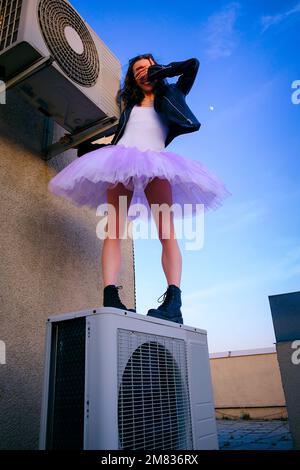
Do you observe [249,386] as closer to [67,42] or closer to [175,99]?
[175,99]

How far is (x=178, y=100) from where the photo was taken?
1.71m

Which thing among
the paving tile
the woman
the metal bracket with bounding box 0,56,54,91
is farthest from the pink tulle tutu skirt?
the paving tile

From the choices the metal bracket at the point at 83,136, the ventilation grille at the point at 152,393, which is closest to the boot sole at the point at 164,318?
the ventilation grille at the point at 152,393

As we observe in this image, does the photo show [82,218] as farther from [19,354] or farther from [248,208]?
[248,208]

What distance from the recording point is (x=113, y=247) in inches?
56.5

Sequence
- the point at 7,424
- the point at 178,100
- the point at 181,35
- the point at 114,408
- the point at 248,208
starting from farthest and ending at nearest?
1. the point at 248,208
2. the point at 181,35
3. the point at 178,100
4. the point at 7,424
5. the point at 114,408

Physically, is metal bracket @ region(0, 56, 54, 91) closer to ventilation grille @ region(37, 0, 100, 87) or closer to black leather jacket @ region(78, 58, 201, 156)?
ventilation grille @ region(37, 0, 100, 87)

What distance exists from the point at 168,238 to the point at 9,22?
1.19 metres

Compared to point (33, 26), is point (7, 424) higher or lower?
lower

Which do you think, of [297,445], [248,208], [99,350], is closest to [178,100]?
[99,350]

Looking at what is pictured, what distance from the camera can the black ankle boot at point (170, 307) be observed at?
1.31 m

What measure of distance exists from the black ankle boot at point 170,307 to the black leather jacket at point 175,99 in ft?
2.66

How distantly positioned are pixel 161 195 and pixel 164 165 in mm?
209

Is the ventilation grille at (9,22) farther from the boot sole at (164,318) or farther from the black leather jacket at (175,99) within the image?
the boot sole at (164,318)
